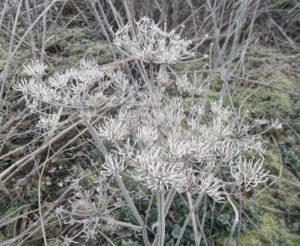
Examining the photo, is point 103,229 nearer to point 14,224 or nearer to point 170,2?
point 14,224

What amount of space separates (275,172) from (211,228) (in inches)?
33.7

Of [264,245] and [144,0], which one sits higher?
[144,0]

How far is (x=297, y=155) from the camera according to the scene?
2.37 metres

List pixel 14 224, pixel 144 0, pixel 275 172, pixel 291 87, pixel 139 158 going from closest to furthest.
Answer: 1. pixel 139 158
2. pixel 14 224
3. pixel 275 172
4. pixel 144 0
5. pixel 291 87

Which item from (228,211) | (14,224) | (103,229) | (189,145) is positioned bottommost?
(228,211)

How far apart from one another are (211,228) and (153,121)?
1050mm

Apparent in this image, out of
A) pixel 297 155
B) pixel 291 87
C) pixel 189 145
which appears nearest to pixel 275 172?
pixel 297 155

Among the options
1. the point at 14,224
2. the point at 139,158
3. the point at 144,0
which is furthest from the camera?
the point at 144,0

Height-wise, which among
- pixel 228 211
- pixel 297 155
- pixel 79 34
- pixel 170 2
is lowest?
pixel 297 155

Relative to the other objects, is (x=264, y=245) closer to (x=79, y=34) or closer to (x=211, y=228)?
(x=211, y=228)

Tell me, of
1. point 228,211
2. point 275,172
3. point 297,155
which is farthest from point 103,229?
point 297,155

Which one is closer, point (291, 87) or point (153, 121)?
point (153, 121)

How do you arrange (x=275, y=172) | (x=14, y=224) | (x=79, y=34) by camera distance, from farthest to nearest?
(x=79, y=34), (x=275, y=172), (x=14, y=224)

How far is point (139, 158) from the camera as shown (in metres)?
0.80
